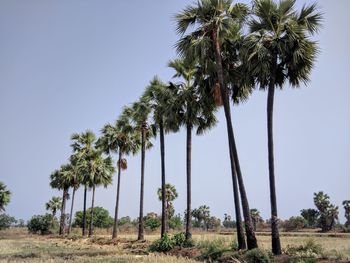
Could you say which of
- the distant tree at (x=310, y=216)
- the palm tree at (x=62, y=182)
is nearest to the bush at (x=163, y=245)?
the palm tree at (x=62, y=182)

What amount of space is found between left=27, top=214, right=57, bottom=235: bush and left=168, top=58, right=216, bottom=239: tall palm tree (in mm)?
58030

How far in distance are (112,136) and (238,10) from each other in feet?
91.1

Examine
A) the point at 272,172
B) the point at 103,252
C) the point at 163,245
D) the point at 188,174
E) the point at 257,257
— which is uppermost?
the point at 188,174

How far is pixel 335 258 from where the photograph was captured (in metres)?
13.9

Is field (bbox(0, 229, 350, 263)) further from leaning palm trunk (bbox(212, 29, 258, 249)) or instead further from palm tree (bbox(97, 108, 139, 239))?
palm tree (bbox(97, 108, 139, 239))

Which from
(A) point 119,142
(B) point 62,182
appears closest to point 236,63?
(A) point 119,142

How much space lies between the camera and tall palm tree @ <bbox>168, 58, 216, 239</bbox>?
83.1 feet

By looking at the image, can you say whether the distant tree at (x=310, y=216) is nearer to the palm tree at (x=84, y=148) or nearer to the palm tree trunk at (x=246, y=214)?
the palm tree at (x=84, y=148)

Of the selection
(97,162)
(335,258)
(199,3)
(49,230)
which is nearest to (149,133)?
(97,162)

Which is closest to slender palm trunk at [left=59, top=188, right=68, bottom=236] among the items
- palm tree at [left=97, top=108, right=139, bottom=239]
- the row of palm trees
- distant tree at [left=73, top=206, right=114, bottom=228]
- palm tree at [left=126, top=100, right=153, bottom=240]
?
distant tree at [left=73, top=206, right=114, bottom=228]

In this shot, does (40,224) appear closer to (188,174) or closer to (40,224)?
(40,224)

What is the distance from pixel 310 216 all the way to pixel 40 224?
200 feet

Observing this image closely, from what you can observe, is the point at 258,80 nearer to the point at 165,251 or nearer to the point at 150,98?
the point at 165,251

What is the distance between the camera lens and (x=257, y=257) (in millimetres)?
15055
